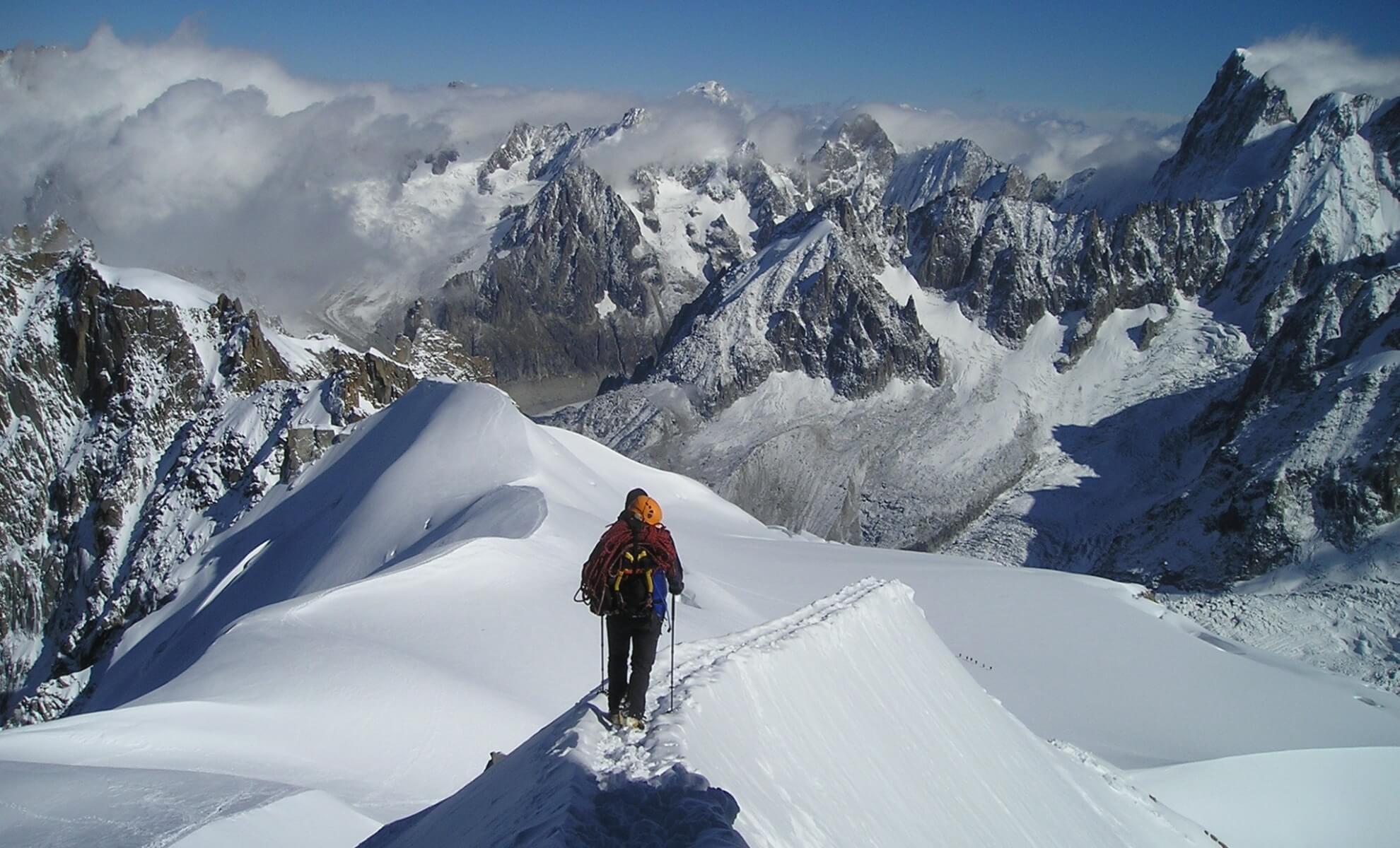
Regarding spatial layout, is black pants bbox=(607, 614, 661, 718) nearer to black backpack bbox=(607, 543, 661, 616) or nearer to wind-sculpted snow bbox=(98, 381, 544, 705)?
black backpack bbox=(607, 543, 661, 616)

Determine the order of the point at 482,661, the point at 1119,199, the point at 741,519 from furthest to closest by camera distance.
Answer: the point at 1119,199 < the point at 741,519 < the point at 482,661

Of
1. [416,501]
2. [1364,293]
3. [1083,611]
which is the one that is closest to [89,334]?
[416,501]

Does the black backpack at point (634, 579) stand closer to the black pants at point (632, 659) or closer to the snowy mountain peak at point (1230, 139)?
the black pants at point (632, 659)

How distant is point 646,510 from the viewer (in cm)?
905

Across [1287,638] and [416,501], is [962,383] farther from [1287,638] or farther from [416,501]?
[416,501]

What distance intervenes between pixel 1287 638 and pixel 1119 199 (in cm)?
16137

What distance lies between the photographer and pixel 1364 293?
92.5 m

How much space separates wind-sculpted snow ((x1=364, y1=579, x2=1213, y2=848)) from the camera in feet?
24.0

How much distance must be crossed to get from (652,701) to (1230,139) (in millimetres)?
196799

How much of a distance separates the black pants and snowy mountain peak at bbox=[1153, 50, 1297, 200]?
7147 inches

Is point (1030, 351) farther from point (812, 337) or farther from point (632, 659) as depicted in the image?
point (632, 659)

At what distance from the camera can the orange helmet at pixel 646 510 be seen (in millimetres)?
9047

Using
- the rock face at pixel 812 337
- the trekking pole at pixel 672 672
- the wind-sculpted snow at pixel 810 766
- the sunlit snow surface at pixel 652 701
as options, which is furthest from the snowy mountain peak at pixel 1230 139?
the trekking pole at pixel 672 672

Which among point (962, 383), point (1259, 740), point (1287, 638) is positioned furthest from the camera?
point (962, 383)
